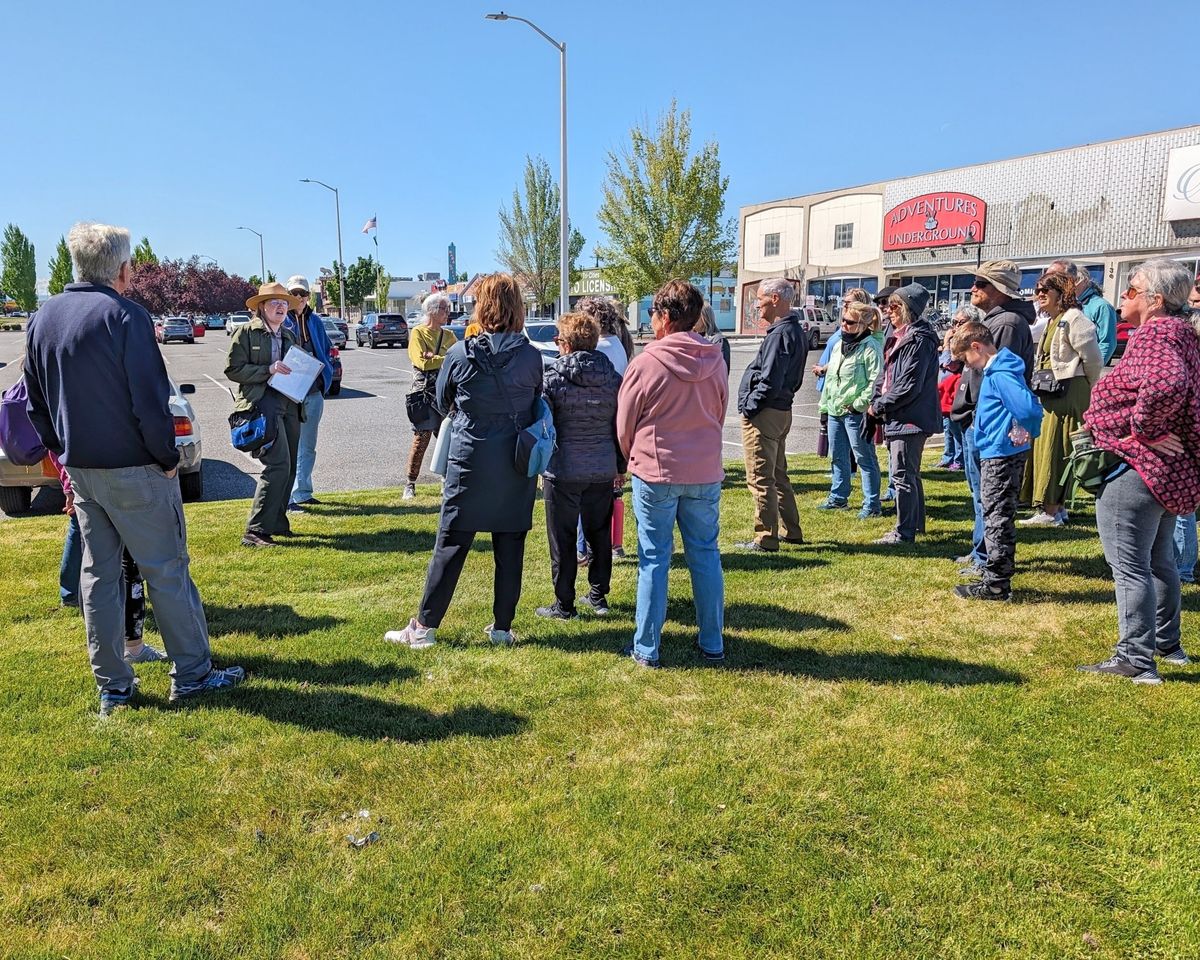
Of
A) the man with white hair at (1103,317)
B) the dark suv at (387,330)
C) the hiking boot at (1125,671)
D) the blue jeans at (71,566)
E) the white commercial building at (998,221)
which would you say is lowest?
A: the hiking boot at (1125,671)

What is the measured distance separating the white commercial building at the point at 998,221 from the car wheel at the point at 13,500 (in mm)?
20952

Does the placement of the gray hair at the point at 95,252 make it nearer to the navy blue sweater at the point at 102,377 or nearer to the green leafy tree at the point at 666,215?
the navy blue sweater at the point at 102,377

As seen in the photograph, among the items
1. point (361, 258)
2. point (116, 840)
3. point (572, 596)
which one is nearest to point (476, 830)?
point (116, 840)

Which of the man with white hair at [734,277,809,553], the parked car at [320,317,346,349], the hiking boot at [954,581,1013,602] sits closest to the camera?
the hiking boot at [954,581,1013,602]

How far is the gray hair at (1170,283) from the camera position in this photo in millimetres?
3812

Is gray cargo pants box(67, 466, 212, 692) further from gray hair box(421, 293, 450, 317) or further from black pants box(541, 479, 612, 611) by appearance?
gray hair box(421, 293, 450, 317)

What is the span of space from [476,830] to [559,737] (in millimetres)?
716

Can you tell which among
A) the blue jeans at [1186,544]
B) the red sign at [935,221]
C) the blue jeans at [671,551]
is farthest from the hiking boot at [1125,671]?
the red sign at [935,221]

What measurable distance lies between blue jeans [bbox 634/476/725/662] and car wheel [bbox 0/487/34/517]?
6523 millimetres

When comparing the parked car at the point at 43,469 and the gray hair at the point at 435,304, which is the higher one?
the gray hair at the point at 435,304

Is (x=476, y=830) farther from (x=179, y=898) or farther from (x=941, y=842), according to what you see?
(x=941, y=842)

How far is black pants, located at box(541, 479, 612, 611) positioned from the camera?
4.87 m

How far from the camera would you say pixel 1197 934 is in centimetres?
248

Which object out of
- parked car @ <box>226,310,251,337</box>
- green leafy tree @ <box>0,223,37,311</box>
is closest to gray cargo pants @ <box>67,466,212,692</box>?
parked car @ <box>226,310,251,337</box>
